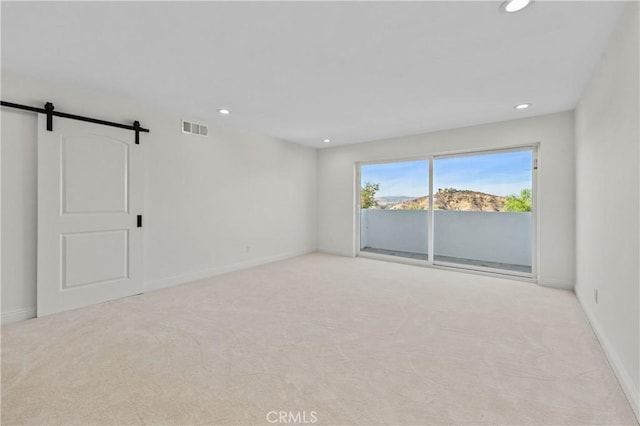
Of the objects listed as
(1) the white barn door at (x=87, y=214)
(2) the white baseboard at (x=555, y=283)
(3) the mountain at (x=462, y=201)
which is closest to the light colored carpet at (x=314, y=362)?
(1) the white barn door at (x=87, y=214)

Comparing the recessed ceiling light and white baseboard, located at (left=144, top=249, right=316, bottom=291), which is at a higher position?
the recessed ceiling light

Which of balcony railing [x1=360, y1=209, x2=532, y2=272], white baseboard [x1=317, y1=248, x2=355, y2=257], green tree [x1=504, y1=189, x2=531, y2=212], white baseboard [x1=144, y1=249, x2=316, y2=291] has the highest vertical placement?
green tree [x1=504, y1=189, x2=531, y2=212]

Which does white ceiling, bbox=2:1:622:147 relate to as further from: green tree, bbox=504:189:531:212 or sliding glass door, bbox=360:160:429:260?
sliding glass door, bbox=360:160:429:260

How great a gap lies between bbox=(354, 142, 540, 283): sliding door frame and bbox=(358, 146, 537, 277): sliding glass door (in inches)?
0.7

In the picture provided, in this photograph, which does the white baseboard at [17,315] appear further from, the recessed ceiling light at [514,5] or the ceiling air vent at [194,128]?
the recessed ceiling light at [514,5]

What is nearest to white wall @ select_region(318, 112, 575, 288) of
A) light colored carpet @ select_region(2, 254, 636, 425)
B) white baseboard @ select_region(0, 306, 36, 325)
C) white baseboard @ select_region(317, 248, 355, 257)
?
light colored carpet @ select_region(2, 254, 636, 425)

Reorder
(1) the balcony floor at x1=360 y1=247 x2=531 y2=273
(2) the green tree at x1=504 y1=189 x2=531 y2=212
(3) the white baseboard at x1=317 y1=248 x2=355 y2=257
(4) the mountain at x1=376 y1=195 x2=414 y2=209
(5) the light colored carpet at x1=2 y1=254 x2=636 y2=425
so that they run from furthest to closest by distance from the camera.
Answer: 1. (3) the white baseboard at x1=317 y1=248 x2=355 y2=257
2. (4) the mountain at x1=376 y1=195 x2=414 y2=209
3. (1) the balcony floor at x1=360 y1=247 x2=531 y2=273
4. (2) the green tree at x1=504 y1=189 x2=531 y2=212
5. (5) the light colored carpet at x1=2 y1=254 x2=636 y2=425

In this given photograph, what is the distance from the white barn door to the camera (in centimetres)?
280

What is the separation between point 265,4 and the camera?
1.71 metres

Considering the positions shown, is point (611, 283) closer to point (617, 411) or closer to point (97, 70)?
point (617, 411)

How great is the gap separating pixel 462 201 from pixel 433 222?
2.44ft

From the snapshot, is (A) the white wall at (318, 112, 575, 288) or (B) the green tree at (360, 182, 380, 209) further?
(B) the green tree at (360, 182, 380, 209)

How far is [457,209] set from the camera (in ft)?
17.3

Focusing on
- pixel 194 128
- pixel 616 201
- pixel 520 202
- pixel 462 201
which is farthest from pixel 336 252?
pixel 616 201
